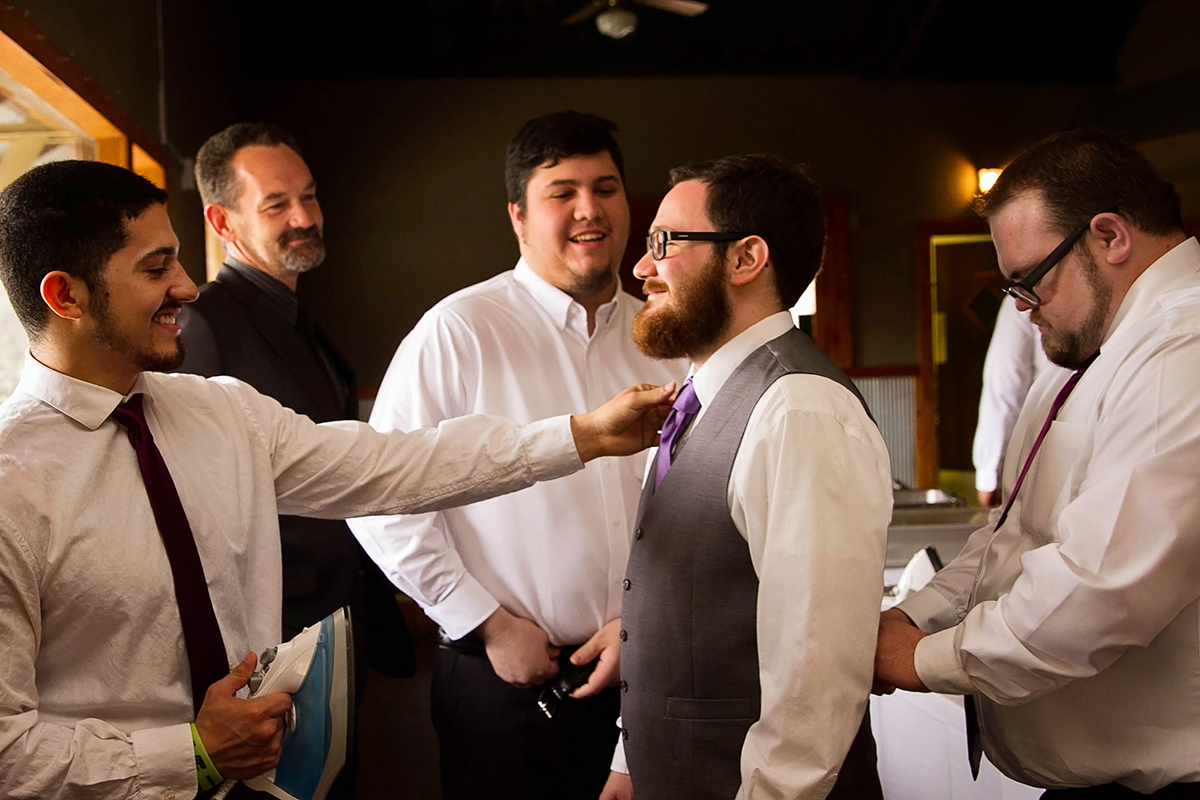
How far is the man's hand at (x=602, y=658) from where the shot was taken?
6.61ft

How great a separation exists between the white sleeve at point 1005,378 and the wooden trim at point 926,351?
2649 mm

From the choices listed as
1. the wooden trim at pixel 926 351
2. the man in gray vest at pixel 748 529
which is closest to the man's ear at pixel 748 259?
Result: the man in gray vest at pixel 748 529

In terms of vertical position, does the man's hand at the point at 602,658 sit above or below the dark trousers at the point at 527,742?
above

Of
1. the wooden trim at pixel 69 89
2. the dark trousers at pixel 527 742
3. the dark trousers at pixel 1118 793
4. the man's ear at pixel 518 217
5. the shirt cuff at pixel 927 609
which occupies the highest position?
the wooden trim at pixel 69 89

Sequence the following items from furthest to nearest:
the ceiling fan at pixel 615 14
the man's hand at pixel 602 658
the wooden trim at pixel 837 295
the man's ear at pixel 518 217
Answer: the wooden trim at pixel 837 295 → the ceiling fan at pixel 615 14 → the man's ear at pixel 518 217 → the man's hand at pixel 602 658

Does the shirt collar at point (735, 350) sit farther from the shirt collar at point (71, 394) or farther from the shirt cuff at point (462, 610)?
the shirt collar at point (71, 394)

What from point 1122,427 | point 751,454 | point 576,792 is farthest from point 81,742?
point 1122,427

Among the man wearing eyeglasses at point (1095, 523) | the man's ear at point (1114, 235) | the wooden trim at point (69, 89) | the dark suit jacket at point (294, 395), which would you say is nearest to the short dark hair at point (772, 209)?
the man wearing eyeglasses at point (1095, 523)

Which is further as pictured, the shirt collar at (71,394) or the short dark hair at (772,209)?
the short dark hair at (772,209)

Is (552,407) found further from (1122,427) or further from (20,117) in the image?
A: (20,117)

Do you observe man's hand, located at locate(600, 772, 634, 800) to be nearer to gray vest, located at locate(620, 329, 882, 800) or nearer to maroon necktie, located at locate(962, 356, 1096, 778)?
gray vest, located at locate(620, 329, 882, 800)

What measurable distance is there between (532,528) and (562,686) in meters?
0.33

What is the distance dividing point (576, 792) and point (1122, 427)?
1337 mm

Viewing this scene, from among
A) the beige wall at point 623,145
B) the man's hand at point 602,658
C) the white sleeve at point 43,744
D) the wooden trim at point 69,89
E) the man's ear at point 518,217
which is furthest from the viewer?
the beige wall at point 623,145
